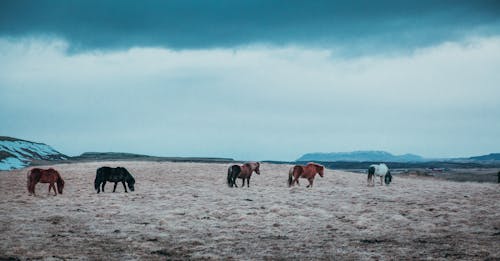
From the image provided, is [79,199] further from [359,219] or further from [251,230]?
[359,219]

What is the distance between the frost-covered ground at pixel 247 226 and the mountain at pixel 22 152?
55110 millimetres

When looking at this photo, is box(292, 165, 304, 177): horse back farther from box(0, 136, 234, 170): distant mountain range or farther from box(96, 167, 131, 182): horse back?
box(0, 136, 234, 170): distant mountain range

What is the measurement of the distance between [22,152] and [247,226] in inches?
3521

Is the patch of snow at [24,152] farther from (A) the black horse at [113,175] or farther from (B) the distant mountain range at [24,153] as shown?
(A) the black horse at [113,175]

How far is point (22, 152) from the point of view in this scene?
91.4m

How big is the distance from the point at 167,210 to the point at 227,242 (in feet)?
22.0

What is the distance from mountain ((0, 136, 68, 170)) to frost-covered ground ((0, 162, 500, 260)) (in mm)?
55110

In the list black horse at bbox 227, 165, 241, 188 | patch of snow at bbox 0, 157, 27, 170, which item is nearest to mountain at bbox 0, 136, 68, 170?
patch of snow at bbox 0, 157, 27, 170

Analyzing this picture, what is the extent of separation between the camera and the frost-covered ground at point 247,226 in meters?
11.2

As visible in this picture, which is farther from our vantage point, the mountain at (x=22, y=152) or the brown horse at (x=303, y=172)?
the mountain at (x=22, y=152)

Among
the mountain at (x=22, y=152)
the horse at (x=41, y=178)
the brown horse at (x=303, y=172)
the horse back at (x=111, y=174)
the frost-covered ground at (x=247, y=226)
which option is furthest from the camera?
the mountain at (x=22, y=152)

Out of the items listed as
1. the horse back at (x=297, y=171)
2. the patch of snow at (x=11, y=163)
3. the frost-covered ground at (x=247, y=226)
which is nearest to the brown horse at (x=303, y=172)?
the horse back at (x=297, y=171)

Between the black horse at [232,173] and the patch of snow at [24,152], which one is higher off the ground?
the patch of snow at [24,152]

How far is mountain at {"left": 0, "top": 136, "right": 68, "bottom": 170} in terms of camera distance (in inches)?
2850
